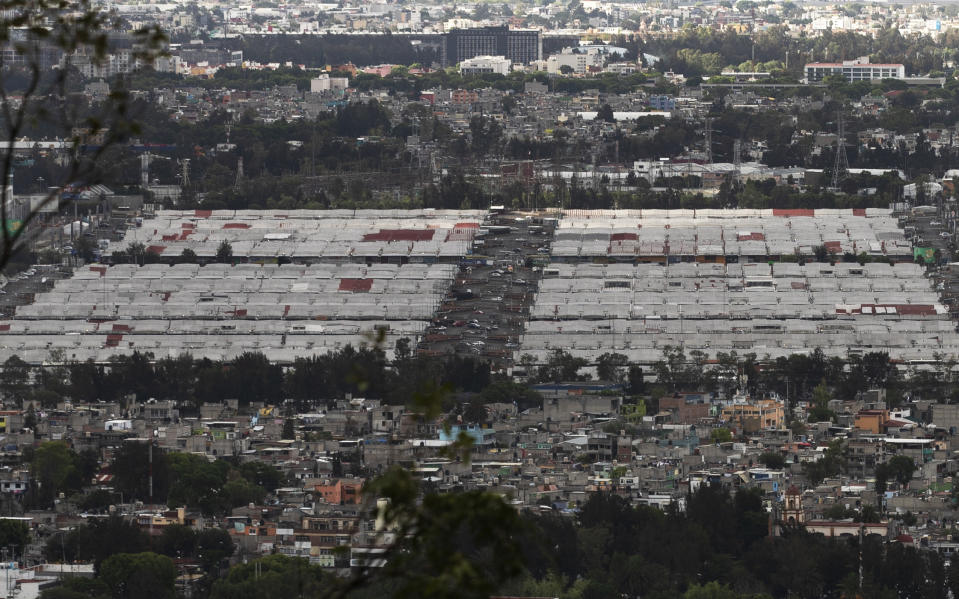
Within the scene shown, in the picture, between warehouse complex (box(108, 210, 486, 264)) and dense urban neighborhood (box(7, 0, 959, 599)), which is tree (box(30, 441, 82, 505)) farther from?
warehouse complex (box(108, 210, 486, 264))

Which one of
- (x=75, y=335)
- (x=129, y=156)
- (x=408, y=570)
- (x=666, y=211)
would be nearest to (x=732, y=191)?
(x=666, y=211)

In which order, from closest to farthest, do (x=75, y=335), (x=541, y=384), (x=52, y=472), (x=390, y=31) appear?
(x=52, y=472), (x=541, y=384), (x=75, y=335), (x=390, y=31)

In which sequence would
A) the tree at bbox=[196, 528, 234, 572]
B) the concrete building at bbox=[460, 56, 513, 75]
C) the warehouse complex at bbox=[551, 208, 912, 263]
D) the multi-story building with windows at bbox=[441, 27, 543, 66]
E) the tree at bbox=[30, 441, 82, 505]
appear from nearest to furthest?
the tree at bbox=[196, 528, 234, 572] → the tree at bbox=[30, 441, 82, 505] → the warehouse complex at bbox=[551, 208, 912, 263] → the concrete building at bbox=[460, 56, 513, 75] → the multi-story building with windows at bbox=[441, 27, 543, 66]

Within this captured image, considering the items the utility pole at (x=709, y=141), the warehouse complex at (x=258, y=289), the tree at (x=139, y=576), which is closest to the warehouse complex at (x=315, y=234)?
the warehouse complex at (x=258, y=289)

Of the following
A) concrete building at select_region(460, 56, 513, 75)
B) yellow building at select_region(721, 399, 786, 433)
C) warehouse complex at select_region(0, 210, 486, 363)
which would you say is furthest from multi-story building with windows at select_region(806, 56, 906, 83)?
yellow building at select_region(721, 399, 786, 433)

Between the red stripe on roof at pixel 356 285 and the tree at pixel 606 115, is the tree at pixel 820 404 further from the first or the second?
the tree at pixel 606 115

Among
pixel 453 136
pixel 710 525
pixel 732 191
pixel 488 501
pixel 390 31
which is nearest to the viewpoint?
pixel 488 501

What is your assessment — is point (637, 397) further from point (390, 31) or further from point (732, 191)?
point (390, 31)

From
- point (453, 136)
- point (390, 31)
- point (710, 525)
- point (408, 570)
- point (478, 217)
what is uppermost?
point (408, 570)
